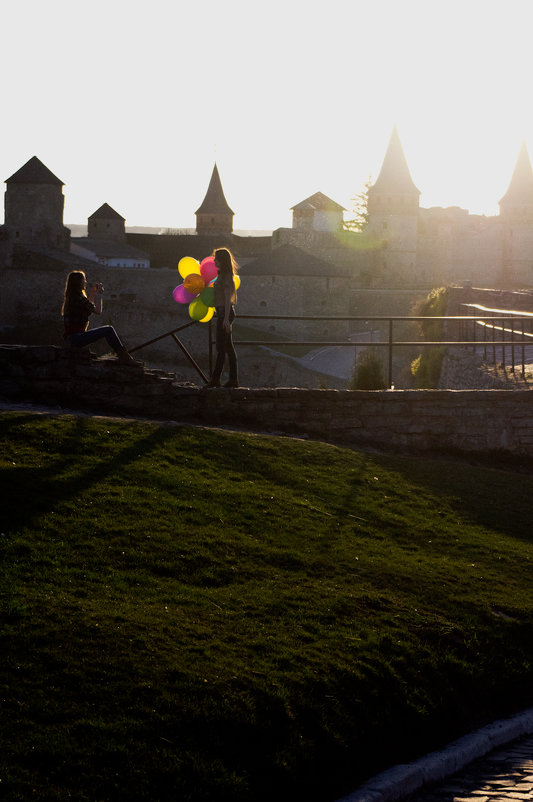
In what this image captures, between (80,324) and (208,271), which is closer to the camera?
(80,324)

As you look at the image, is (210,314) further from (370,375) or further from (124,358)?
(370,375)

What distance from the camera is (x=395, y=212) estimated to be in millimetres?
80250

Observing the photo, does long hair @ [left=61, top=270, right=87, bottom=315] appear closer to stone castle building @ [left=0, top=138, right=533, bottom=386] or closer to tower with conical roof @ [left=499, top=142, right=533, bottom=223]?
stone castle building @ [left=0, top=138, right=533, bottom=386]

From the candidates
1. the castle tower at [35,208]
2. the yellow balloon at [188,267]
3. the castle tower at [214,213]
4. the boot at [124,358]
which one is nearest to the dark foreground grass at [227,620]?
the boot at [124,358]

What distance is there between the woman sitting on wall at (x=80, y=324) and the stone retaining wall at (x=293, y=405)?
0.13 meters

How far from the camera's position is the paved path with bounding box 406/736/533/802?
14.8ft

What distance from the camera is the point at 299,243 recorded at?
284ft

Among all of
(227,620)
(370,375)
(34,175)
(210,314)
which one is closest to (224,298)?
(210,314)

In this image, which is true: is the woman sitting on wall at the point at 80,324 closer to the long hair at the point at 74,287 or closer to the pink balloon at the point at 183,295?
the long hair at the point at 74,287

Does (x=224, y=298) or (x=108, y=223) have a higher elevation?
(x=108, y=223)

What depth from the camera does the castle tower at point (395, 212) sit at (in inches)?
3075

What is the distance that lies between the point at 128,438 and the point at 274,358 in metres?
42.3

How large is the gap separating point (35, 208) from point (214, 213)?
1879 centimetres

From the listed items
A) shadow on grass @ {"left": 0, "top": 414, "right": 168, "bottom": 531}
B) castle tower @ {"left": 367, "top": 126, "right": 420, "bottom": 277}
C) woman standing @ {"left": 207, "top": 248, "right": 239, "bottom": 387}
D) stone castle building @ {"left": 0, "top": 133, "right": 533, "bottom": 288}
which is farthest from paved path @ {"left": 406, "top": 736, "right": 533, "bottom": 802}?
castle tower @ {"left": 367, "top": 126, "right": 420, "bottom": 277}
